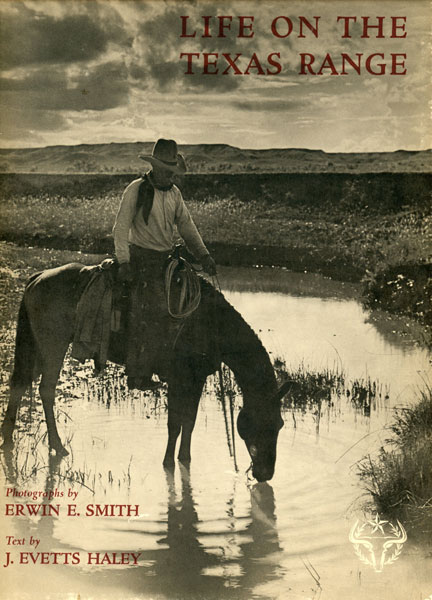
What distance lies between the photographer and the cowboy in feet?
15.3

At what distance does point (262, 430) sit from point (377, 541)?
109cm

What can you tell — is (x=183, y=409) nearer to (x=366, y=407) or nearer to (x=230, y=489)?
(x=230, y=489)

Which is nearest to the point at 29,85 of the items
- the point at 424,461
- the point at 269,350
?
the point at 269,350

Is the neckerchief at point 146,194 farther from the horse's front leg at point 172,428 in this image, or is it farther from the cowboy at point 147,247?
the horse's front leg at point 172,428

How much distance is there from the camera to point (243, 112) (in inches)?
205

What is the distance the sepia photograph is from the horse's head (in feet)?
0.04

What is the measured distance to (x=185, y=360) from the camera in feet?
15.5

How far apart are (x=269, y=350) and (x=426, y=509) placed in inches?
57.1

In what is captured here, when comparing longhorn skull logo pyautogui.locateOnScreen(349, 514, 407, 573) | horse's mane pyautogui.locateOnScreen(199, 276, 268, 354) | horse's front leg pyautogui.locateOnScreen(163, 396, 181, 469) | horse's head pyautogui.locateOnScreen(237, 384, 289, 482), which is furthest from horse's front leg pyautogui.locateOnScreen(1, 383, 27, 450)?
longhorn skull logo pyautogui.locateOnScreen(349, 514, 407, 573)

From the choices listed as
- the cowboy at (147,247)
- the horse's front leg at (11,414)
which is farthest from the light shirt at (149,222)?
the horse's front leg at (11,414)

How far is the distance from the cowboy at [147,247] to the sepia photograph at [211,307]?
0.01 metres

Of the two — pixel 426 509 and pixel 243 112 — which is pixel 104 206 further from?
pixel 426 509

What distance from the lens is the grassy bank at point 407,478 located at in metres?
4.69

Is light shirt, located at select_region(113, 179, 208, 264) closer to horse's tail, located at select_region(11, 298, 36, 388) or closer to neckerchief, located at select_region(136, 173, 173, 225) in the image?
neckerchief, located at select_region(136, 173, 173, 225)
